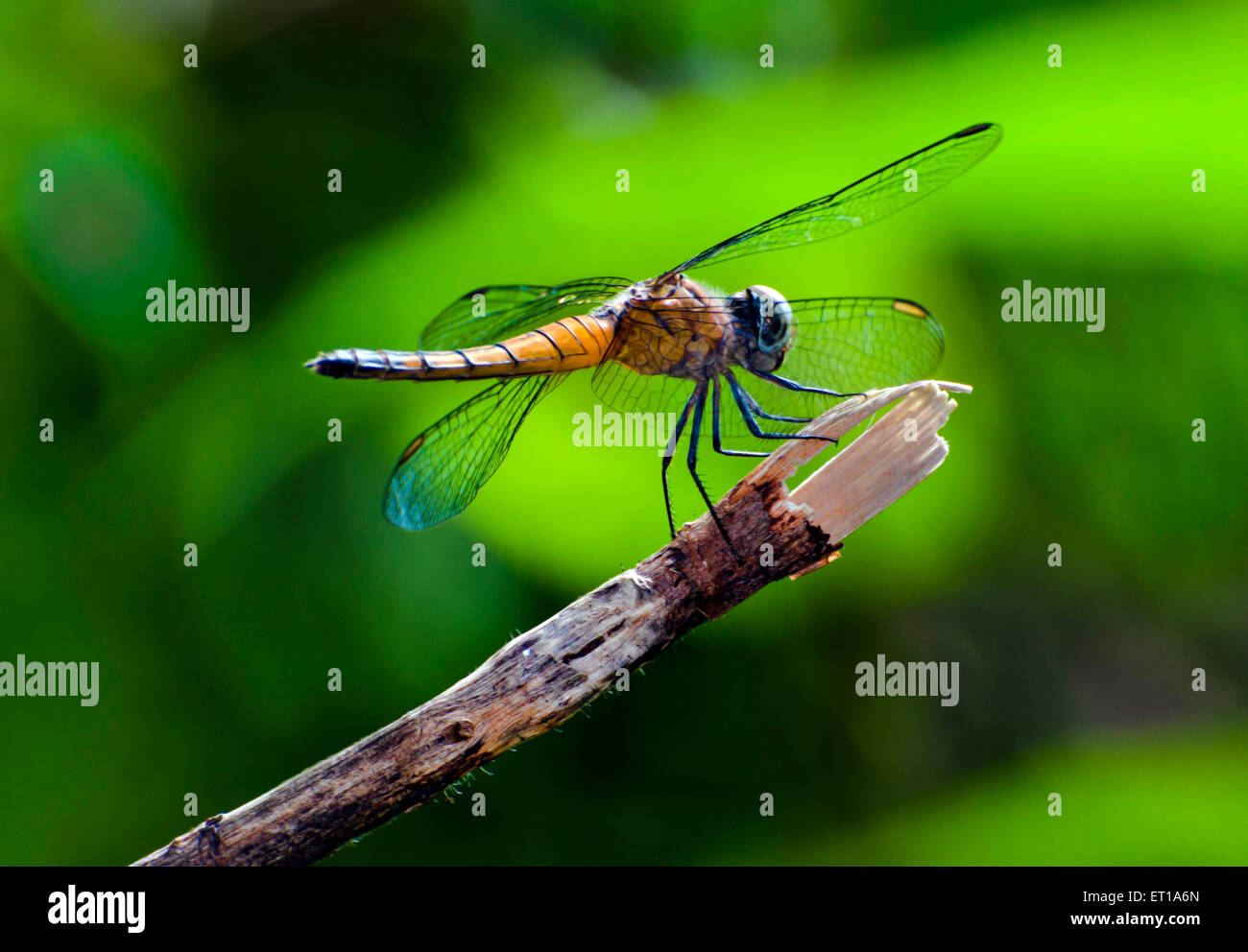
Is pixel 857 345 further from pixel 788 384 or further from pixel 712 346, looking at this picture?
pixel 712 346

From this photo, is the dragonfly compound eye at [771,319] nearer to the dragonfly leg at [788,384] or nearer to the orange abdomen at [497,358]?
the dragonfly leg at [788,384]

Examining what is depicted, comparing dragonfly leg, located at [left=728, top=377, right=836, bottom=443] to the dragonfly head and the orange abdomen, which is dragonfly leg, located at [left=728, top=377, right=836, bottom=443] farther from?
the orange abdomen

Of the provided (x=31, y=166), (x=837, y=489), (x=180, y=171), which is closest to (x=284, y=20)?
(x=180, y=171)

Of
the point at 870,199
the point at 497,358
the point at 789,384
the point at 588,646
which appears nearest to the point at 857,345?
the point at 789,384

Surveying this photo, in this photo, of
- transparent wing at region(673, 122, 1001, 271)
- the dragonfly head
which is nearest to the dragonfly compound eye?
the dragonfly head

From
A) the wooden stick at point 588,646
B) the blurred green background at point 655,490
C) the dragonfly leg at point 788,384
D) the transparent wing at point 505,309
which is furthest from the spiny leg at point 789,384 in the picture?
the blurred green background at point 655,490

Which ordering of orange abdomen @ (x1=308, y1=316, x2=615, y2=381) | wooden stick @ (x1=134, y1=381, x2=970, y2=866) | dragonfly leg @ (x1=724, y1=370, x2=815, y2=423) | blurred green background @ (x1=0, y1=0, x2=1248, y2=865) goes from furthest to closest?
blurred green background @ (x1=0, y1=0, x2=1248, y2=865)
dragonfly leg @ (x1=724, y1=370, x2=815, y2=423)
orange abdomen @ (x1=308, y1=316, x2=615, y2=381)
wooden stick @ (x1=134, y1=381, x2=970, y2=866)

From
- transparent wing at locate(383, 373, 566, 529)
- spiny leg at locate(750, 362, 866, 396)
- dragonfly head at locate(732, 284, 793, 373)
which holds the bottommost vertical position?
transparent wing at locate(383, 373, 566, 529)
